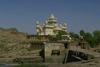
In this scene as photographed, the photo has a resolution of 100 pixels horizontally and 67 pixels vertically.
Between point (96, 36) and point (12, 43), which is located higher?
point (96, 36)

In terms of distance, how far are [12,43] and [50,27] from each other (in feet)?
56.4

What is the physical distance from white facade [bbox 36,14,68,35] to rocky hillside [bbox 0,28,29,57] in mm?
6013

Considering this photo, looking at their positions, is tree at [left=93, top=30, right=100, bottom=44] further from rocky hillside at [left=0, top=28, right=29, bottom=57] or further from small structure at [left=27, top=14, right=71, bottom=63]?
rocky hillside at [left=0, top=28, right=29, bottom=57]

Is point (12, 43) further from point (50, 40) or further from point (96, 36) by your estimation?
point (96, 36)

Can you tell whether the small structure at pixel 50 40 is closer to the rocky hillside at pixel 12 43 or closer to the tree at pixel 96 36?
the rocky hillside at pixel 12 43

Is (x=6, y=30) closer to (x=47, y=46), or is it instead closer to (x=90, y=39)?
(x=90, y=39)

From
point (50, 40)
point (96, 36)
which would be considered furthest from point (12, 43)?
point (96, 36)

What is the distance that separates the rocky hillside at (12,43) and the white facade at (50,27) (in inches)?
237

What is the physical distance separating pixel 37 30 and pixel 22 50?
23.3m

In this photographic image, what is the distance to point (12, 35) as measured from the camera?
104500mm

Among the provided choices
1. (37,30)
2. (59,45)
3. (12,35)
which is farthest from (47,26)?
(59,45)

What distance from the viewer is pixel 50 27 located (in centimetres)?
10875

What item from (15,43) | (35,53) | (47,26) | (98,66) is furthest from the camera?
(47,26)

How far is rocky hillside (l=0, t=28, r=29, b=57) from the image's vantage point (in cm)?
8844
